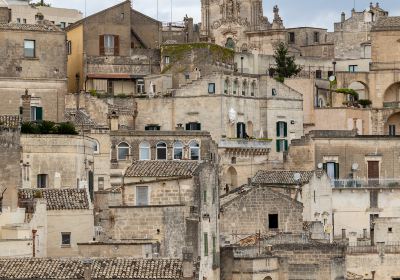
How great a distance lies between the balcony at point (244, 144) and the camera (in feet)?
305

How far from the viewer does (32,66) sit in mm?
82875

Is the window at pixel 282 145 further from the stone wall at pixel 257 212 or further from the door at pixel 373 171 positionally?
the stone wall at pixel 257 212

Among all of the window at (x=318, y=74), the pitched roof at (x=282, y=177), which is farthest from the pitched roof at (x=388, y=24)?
the pitched roof at (x=282, y=177)

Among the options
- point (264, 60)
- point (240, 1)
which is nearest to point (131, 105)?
point (264, 60)

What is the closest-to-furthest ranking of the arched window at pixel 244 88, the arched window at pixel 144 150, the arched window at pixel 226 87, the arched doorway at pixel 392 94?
1. the arched window at pixel 144 150
2. the arched window at pixel 226 87
3. the arched window at pixel 244 88
4. the arched doorway at pixel 392 94

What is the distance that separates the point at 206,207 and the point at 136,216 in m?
3.14

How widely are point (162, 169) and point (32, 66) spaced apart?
57.3 feet

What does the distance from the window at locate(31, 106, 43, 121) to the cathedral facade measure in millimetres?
33369

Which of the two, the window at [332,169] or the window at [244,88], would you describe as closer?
the window at [332,169]

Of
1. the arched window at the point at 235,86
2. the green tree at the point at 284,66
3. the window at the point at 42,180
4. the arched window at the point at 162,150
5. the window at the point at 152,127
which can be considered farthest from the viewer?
the green tree at the point at 284,66

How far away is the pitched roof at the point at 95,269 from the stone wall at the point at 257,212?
706 inches

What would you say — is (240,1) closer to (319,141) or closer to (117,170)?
(319,141)

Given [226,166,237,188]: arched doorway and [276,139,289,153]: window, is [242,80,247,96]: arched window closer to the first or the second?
[276,139,289,153]: window

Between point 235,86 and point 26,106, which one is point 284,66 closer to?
point 235,86
